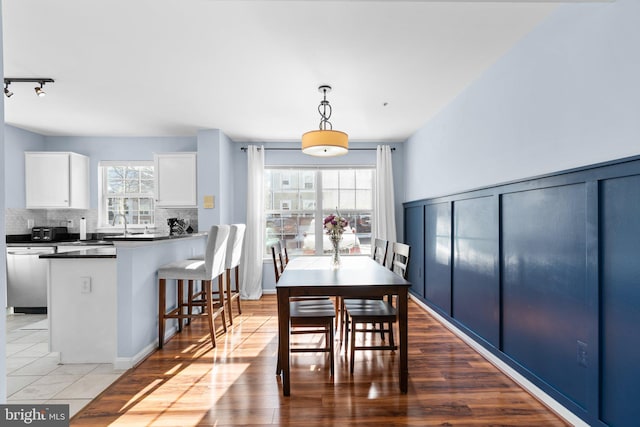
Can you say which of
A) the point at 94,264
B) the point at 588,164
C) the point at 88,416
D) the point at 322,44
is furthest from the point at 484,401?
the point at 94,264

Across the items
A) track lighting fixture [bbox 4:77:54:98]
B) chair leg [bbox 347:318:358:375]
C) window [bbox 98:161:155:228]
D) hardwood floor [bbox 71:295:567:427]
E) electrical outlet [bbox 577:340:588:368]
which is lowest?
hardwood floor [bbox 71:295:567:427]

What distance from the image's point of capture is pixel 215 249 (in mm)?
3088

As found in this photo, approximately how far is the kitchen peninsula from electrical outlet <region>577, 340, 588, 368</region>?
3200 millimetres

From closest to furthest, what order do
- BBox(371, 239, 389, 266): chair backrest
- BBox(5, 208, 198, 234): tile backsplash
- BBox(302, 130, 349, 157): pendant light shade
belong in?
BBox(302, 130, 349, 157): pendant light shade < BBox(371, 239, 389, 266): chair backrest < BBox(5, 208, 198, 234): tile backsplash

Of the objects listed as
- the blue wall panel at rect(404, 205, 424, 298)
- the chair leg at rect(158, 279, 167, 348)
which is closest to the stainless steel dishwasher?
the chair leg at rect(158, 279, 167, 348)

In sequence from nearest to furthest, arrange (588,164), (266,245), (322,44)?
(588,164) < (322,44) < (266,245)

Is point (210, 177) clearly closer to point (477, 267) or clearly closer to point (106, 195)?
point (106, 195)

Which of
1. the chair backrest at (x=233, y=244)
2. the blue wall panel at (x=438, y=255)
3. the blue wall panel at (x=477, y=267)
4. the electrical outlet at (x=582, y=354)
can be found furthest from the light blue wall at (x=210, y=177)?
the electrical outlet at (x=582, y=354)

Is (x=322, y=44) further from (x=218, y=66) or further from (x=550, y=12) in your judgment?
(x=550, y=12)

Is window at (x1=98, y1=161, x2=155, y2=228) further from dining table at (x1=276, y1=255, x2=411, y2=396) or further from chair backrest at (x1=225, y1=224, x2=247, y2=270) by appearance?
dining table at (x1=276, y1=255, x2=411, y2=396)

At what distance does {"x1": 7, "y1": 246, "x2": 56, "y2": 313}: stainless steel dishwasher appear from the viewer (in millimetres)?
4145

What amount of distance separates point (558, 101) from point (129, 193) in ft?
18.2

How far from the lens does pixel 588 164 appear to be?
177 centimetres

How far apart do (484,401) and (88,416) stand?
2578 millimetres
